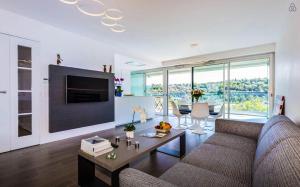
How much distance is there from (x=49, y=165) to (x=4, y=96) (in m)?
1.50

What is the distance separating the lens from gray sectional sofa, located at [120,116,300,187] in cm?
72

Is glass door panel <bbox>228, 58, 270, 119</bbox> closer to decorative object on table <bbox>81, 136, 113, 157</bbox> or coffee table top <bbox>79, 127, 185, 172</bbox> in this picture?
coffee table top <bbox>79, 127, 185, 172</bbox>

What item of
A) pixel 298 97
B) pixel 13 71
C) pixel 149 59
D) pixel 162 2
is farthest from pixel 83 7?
pixel 149 59

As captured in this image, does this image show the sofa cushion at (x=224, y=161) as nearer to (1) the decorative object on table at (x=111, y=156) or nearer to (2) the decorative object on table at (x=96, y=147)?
(1) the decorative object on table at (x=111, y=156)

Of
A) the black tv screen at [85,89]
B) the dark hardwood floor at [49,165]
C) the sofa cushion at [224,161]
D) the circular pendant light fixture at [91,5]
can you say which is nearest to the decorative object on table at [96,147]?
the dark hardwood floor at [49,165]

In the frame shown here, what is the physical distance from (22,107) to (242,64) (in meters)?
5.94

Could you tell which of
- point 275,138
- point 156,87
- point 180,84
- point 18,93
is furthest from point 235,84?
point 18,93

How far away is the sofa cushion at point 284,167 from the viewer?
606 mm

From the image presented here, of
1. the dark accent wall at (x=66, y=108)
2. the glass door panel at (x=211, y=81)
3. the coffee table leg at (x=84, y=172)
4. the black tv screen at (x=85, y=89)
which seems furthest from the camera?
the glass door panel at (x=211, y=81)

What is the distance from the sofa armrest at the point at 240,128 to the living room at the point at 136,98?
0.02 m

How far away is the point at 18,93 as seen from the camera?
274cm

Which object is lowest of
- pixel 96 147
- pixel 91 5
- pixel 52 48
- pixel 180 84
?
pixel 96 147

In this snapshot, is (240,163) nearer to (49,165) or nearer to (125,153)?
(125,153)

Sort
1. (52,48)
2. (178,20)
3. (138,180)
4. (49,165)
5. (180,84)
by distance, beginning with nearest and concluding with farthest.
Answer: (138,180) < (49,165) < (178,20) < (52,48) < (180,84)
